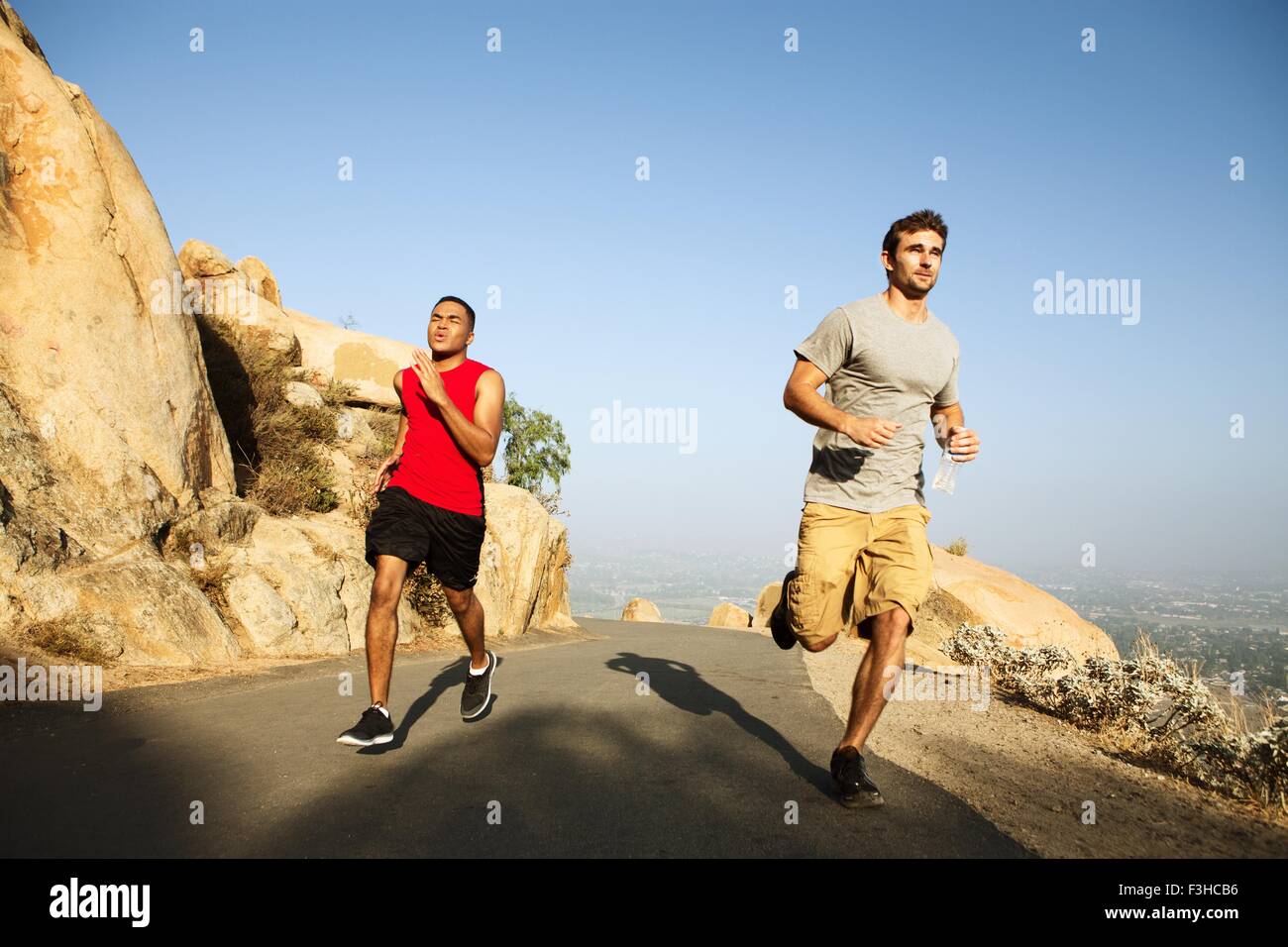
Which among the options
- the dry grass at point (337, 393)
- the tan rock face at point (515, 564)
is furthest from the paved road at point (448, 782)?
the dry grass at point (337, 393)

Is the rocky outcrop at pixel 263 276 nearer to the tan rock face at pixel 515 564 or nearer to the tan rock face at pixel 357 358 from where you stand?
the tan rock face at pixel 357 358

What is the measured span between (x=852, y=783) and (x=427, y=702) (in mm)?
3412

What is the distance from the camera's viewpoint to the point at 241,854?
2676 millimetres

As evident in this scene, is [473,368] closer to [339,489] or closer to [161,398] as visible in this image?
[161,398]

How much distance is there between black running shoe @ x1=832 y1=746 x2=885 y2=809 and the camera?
11.1ft

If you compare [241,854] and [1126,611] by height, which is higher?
[241,854]

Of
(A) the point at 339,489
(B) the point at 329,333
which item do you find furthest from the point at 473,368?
(B) the point at 329,333

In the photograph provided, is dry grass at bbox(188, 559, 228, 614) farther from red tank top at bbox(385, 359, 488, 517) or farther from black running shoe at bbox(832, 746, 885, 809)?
black running shoe at bbox(832, 746, 885, 809)

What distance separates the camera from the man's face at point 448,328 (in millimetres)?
4781

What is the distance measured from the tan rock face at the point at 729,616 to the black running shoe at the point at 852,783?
58.5 feet

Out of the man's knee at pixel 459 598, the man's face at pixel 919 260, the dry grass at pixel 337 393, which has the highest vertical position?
the dry grass at pixel 337 393

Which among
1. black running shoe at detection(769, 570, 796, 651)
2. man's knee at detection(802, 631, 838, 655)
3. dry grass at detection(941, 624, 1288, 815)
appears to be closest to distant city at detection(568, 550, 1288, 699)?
dry grass at detection(941, 624, 1288, 815)
